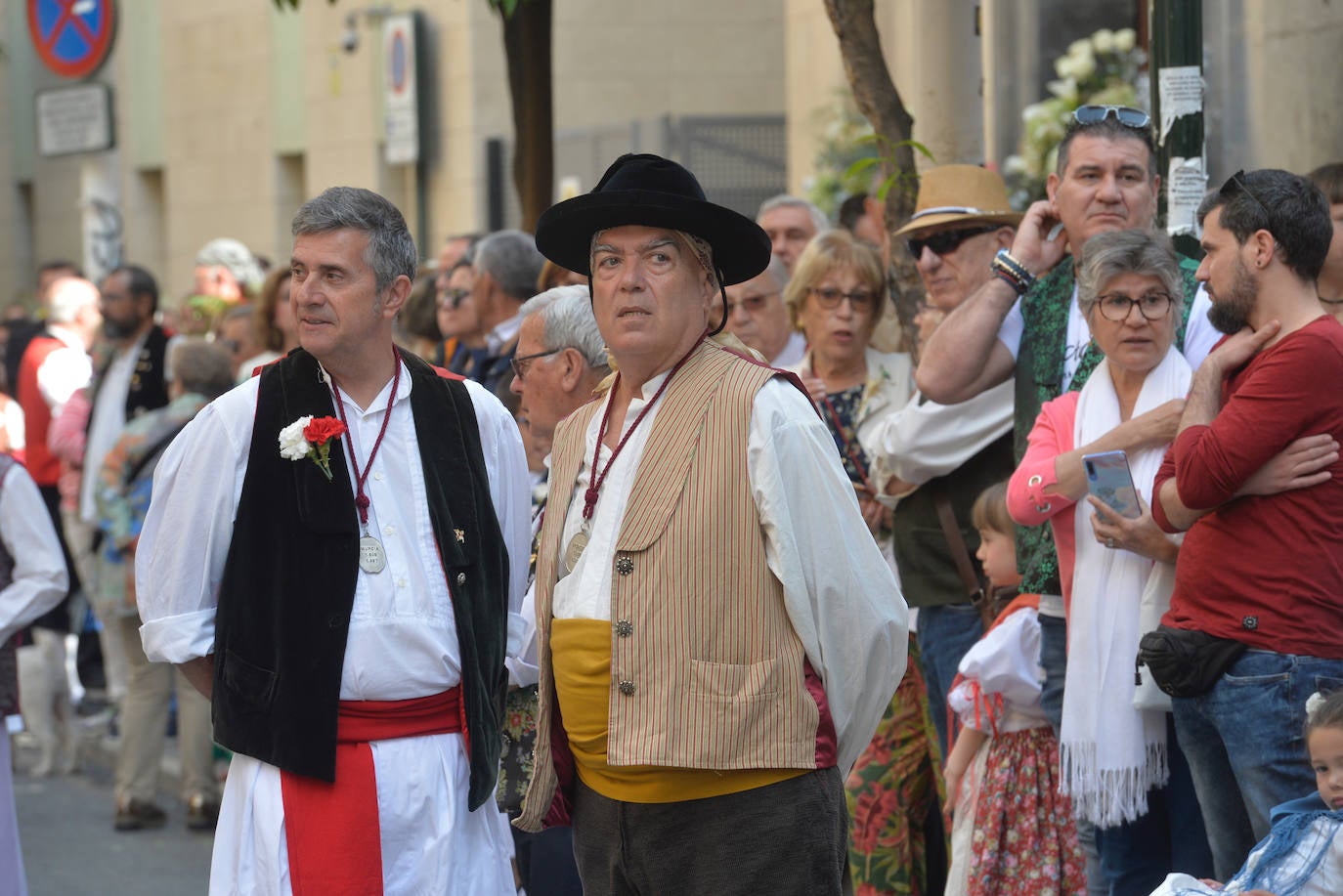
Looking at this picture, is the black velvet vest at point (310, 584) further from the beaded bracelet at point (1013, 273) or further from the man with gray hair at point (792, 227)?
the man with gray hair at point (792, 227)

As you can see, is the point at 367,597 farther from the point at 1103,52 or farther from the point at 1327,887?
the point at 1103,52


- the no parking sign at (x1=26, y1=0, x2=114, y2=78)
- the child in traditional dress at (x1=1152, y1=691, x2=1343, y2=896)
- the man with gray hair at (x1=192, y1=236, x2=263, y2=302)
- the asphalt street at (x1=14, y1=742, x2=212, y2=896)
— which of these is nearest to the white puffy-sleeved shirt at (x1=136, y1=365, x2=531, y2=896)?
the child in traditional dress at (x1=1152, y1=691, x2=1343, y2=896)

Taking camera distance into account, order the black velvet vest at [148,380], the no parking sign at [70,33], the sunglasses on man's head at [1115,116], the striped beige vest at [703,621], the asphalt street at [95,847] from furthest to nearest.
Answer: the no parking sign at [70,33]
the black velvet vest at [148,380]
the asphalt street at [95,847]
the sunglasses on man's head at [1115,116]
the striped beige vest at [703,621]

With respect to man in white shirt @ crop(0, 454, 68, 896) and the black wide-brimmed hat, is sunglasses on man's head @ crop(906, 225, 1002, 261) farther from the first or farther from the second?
man in white shirt @ crop(0, 454, 68, 896)

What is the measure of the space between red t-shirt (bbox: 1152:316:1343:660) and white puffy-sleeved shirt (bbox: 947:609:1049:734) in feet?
3.16

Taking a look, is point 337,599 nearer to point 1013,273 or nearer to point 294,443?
point 294,443

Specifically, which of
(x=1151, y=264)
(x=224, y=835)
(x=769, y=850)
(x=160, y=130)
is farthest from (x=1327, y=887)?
(x=160, y=130)

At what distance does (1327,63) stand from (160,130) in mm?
20502

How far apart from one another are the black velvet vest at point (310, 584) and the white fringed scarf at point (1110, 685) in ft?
5.07

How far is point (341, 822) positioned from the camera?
12.7ft

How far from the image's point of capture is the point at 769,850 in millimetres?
3646

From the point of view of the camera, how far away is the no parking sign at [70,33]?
699 inches


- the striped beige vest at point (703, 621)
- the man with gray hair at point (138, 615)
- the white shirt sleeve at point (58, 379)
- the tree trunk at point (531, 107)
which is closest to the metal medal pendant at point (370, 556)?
the striped beige vest at point (703, 621)

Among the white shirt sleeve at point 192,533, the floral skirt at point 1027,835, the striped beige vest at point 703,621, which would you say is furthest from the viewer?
the floral skirt at point 1027,835
